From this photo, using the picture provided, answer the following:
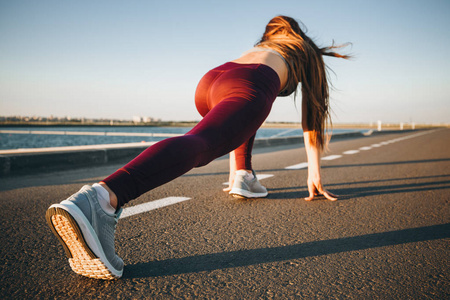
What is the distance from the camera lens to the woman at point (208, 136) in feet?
4.11

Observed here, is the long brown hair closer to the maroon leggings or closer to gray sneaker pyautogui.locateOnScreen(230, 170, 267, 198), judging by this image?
the maroon leggings

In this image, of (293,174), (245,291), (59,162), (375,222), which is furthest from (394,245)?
(59,162)

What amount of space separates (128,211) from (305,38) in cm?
189

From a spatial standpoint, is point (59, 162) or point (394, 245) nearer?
point (394, 245)

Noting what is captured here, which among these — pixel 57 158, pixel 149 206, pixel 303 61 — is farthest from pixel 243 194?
pixel 57 158

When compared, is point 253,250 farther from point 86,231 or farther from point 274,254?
point 86,231

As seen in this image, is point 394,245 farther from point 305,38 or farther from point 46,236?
point 46,236

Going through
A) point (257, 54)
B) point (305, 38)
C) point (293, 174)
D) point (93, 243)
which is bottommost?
point (293, 174)

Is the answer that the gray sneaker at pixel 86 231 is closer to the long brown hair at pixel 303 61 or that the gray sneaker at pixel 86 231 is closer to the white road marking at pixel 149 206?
the white road marking at pixel 149 206

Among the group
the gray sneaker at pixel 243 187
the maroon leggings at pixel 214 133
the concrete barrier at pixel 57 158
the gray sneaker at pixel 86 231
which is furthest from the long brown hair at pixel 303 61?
the concrete barrier at pixel 57 158

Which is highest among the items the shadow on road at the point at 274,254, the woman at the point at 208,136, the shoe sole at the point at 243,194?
the woman at the point at 208,136

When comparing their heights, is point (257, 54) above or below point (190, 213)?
above

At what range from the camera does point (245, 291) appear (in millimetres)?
1348

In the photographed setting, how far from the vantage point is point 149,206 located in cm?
279
